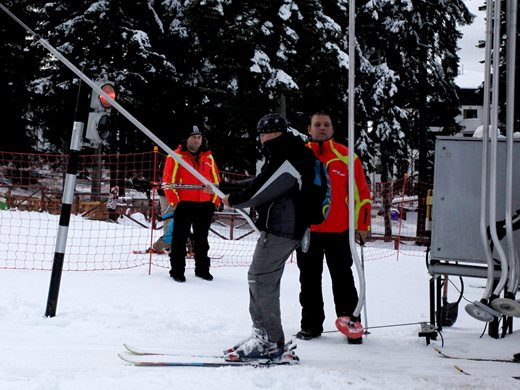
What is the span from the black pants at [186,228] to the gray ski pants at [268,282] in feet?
9.67

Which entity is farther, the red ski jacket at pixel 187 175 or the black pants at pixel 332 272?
the red ski jacket at pixel 187 175

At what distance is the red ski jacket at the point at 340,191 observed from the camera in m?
4.48

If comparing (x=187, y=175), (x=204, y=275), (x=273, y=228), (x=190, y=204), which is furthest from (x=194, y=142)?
(x=273, y=228)

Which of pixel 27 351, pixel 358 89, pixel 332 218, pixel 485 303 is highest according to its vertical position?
pixel 358 89

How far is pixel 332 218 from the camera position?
448 cm

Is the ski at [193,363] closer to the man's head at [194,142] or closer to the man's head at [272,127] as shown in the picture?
the man's head at [272,127]

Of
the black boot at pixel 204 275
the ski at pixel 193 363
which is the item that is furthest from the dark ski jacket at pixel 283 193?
the black boot at pixel 204 275

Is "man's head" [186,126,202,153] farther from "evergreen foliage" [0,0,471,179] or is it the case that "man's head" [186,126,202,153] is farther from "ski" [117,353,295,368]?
"evergreen foliage" [0,0,471,179]

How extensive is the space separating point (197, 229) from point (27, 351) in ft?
10.6

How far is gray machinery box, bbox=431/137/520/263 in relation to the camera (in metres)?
4.08

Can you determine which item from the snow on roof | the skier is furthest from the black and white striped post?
the snow on roof

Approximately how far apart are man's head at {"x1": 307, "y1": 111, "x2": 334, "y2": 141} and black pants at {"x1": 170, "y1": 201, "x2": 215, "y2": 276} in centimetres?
248

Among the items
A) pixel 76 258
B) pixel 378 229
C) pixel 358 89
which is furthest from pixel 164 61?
pixel 76 258

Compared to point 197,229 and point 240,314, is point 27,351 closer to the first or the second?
point 240,314
